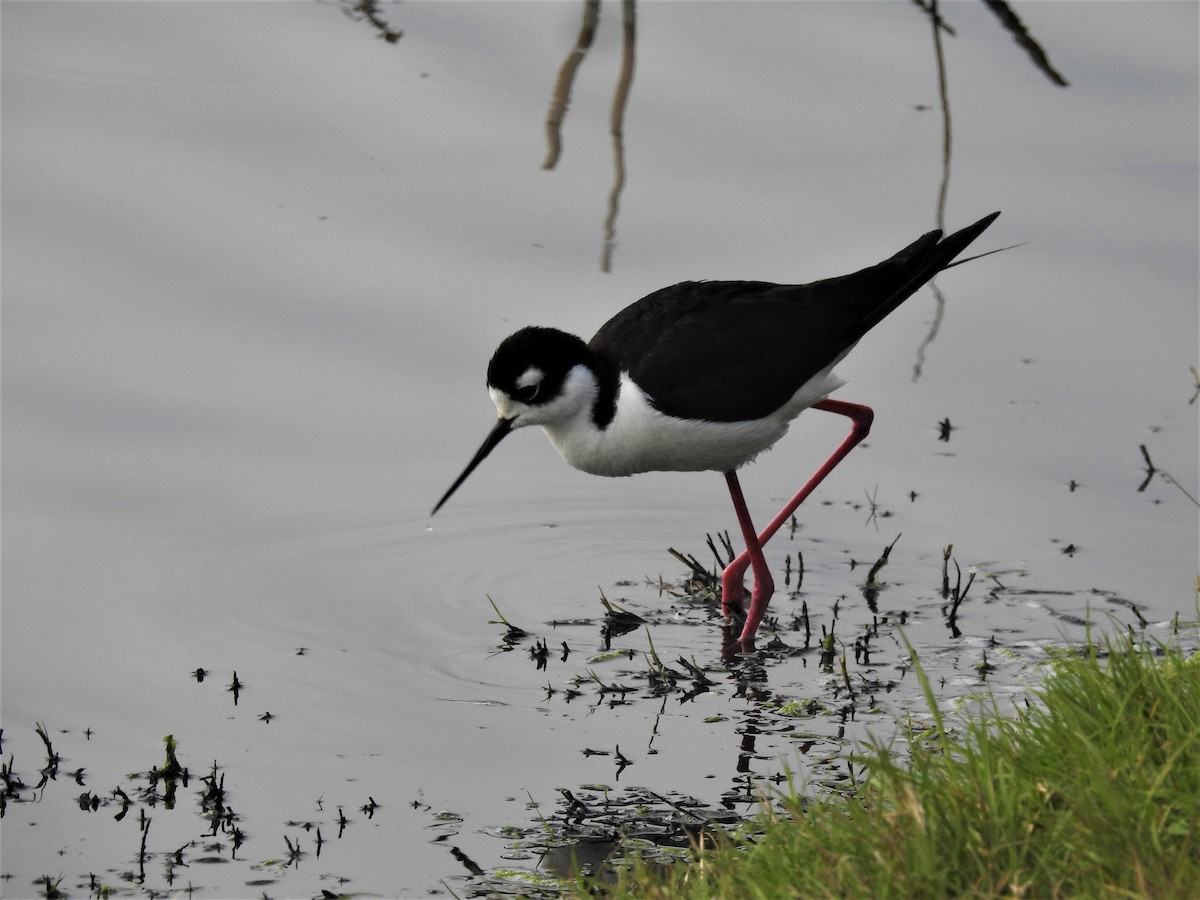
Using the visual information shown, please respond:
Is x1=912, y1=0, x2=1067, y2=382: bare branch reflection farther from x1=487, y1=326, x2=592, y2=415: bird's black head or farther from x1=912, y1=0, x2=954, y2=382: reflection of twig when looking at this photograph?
x1=487, y1=326, x2=592, y2=415: bird's black head

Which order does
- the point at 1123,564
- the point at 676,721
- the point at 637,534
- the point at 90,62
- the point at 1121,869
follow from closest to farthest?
the point at 1121,869
the point at 676,721
the point at 1123,564
the point at 637,534
the point at 90,62

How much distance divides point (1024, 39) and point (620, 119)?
102 inches

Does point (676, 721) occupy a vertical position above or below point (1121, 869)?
Result: below

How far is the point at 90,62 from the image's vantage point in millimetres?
9898

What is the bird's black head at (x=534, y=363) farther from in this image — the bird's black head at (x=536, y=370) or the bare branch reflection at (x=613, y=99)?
the bare branch reflection at (x=613, y=99)

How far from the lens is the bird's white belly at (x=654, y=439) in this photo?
20.1 feet

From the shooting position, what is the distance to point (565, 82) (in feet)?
33.1

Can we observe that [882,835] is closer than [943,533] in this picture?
Yes

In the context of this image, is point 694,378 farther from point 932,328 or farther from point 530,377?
point 932,328

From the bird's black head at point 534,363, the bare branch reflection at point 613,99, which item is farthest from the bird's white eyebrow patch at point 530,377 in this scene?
the bare branch reflection at point 613,99

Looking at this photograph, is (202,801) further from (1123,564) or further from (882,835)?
(1123,564)

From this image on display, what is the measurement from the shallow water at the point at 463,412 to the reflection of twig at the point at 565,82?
0.09 m

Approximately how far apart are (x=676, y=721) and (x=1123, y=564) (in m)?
2.03

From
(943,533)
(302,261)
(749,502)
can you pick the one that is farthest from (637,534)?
(302,261)
